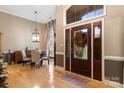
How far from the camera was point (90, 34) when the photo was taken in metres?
5.06

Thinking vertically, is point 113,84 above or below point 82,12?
below

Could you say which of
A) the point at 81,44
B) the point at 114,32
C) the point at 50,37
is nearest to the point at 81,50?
the point at 81,44

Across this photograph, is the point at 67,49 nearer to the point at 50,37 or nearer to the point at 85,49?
the point at 85,49

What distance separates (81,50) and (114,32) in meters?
1.76

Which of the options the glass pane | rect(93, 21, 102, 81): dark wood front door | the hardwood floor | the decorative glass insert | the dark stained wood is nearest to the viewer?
the hardwood floor

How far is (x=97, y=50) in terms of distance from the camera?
4.73 metres

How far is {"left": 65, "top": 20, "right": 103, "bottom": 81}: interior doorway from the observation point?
4.68 metres

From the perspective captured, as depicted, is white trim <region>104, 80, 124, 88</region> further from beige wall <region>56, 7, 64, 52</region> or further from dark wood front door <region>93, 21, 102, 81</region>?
beige wall <region>56, 7, 64, 52</region>

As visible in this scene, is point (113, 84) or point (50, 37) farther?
point (50, 37)

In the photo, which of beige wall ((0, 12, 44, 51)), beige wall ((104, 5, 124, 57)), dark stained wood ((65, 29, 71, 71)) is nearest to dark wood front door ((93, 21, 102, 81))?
beige wall ((104, 5, 124, 57))

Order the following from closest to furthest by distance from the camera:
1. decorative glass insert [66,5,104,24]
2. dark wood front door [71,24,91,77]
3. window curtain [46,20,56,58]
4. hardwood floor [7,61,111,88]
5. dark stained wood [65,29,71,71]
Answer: hardwood floor [7,61,111,88], decorative glass insert [66,5,104,24], dark wood front door [71,24,91,77], dark stained wood [65,29,71,71], window curtain [46,20,56,58]

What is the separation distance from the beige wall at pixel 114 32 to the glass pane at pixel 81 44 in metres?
1.06

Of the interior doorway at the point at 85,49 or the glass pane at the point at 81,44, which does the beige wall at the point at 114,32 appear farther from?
the glass pane at the point at 81,44
